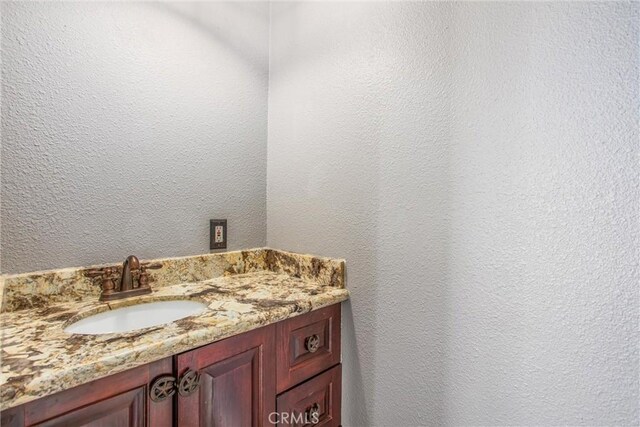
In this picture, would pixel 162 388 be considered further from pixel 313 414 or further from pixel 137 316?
pixel 313 414

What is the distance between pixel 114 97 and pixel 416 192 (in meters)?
1.01

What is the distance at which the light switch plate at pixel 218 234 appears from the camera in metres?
1.25

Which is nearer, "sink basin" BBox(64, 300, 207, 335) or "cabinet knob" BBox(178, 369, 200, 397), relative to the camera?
"cabinet knob" BBox(178, 369, 200, 397)

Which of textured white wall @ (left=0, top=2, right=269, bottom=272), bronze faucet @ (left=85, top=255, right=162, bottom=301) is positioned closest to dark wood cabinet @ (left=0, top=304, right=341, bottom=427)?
bronze faucet @ (left=85, top=255, right=162, bottom=301)

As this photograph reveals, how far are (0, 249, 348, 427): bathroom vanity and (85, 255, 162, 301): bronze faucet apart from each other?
28 mm

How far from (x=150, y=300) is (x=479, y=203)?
103cm

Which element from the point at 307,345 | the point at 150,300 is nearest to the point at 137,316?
the point at 150,300

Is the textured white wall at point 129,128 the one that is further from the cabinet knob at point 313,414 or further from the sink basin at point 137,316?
the cabinet knob at point 313,414

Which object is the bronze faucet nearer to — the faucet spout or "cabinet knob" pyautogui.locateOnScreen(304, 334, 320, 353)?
the faucet spout

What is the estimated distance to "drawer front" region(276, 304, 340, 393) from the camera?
93 cm

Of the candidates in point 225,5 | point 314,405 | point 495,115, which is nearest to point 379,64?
point 495,115

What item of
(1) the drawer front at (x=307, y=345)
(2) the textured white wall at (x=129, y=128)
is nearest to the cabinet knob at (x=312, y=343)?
(1) the drawer front at (x=307, y=345)

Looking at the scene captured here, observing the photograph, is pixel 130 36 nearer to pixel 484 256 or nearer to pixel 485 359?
pixel 484 256

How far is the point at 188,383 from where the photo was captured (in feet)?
2.35
